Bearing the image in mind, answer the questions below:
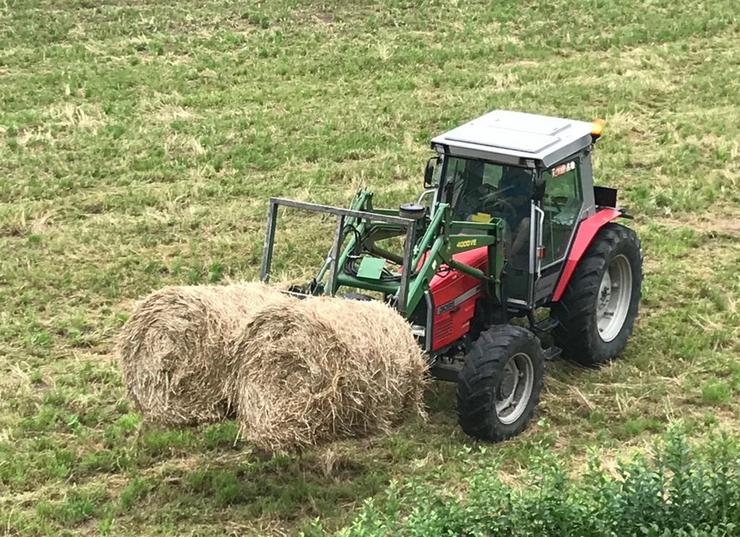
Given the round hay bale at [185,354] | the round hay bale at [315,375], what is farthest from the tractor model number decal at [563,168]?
the round hay bale at [185,354]

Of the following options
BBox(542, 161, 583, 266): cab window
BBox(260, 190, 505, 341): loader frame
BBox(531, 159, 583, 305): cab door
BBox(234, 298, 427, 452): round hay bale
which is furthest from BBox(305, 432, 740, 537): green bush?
BBox(542, 161, 583, 266): cab window

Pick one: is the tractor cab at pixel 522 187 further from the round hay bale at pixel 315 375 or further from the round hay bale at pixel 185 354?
the round hay bale at pixel 185 354

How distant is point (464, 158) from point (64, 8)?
1806cm

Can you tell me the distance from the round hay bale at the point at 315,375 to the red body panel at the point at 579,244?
2703 millimetres

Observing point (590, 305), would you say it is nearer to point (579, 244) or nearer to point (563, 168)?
point (579, 244)

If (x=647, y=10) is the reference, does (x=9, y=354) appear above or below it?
below

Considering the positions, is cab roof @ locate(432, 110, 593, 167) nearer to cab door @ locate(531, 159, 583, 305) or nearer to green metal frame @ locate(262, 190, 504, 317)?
cab door @ locate(531, 159, 583, 305)

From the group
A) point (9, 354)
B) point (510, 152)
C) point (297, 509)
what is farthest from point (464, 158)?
point (9, 354)

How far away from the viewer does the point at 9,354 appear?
11039 millimetres

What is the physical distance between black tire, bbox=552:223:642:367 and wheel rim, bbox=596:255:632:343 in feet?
0.25

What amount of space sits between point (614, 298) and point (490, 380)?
9.28 feet

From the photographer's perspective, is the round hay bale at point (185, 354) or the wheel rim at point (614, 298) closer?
the round hay bale at point (185, 354)

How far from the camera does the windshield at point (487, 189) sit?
10.2 meters

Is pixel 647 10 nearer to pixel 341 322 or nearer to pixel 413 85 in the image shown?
pixel 413 85
